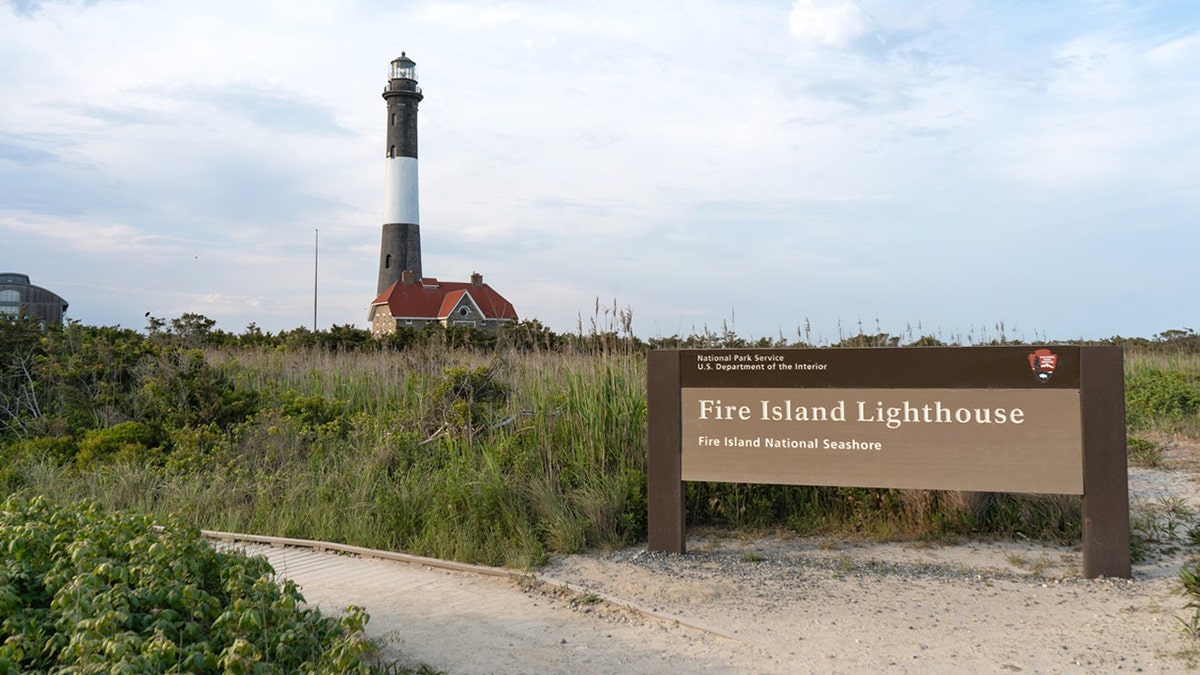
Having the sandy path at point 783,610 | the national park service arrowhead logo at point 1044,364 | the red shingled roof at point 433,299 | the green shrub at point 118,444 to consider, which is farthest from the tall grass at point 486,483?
the red shingled roof at point 433,299

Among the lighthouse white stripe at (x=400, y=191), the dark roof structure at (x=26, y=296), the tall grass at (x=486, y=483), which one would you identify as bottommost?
the tall grass at (x=486, y=483)

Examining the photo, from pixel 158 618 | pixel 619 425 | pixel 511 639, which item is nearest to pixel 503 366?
pixel 619 425

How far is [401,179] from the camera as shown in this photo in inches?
1845

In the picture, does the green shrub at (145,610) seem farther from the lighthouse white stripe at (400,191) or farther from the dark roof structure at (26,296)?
the lighthouse white stripe at (400,191)

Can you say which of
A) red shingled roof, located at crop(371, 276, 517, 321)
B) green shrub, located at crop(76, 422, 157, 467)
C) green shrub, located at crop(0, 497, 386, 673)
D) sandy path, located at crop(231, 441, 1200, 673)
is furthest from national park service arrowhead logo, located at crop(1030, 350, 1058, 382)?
red shingled roof, located at crop(371, 276, 517, 321)

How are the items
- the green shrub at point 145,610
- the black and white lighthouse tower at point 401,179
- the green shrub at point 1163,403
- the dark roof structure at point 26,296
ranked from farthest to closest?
the black and white lighthouse tower at point 401,179 → the dark roof structure at point 26,296 → the green shrub at point 1163,403 → the green shrub at point 145,610

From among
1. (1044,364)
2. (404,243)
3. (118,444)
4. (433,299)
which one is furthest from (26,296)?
(1044,364)

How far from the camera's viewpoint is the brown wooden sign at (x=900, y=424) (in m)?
5.86

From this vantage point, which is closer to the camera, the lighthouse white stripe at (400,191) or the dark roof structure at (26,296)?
the dark roof structure at (26,296)

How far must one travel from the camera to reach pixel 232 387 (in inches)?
478

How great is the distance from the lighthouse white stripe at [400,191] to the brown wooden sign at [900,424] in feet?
139

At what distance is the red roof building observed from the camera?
47000 mm

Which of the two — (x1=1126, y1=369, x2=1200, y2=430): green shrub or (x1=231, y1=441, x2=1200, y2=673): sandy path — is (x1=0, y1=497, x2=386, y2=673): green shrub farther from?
(x1=1126, y1=369, x2=1200, y2=430): green shrub

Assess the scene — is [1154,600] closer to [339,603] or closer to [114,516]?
[339,603]
